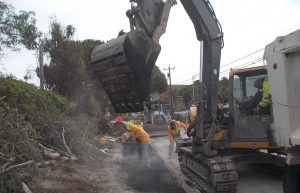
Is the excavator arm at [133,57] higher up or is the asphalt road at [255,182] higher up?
the excavator arm at [133,57]

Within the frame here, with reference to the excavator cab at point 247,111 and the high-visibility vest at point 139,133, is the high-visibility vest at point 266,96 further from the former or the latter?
the high-visibility vest at point 139,133

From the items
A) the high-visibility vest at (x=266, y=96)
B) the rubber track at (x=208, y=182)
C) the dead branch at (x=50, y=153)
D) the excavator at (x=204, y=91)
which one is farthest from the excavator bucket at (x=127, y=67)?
the dead branch at (x=50, y=153)

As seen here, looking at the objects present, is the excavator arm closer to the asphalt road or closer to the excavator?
the excavator

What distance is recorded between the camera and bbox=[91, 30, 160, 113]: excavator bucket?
771 cm

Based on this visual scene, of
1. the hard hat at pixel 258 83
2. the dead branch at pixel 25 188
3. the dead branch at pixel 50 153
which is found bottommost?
the dead branch at pixel 25 188

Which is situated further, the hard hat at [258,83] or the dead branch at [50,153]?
the dead branch at [50,153]

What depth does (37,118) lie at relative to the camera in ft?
45.6

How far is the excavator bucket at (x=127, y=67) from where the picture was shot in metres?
7.71

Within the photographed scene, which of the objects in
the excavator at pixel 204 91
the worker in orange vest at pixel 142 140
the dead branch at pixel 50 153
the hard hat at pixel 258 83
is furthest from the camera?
the worker in orange vest at pixel 142 140

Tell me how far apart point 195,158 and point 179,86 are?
7926cm

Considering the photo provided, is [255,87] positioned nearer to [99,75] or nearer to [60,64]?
[99,75]

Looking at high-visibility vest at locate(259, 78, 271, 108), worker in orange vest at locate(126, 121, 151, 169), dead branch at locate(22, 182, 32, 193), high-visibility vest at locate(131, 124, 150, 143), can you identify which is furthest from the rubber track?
dead branch at locate(22, 182, 32, 193)

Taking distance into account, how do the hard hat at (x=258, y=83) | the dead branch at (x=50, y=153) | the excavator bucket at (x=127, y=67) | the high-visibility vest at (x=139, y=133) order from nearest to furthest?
the excavator bucket at (x=127, y=67) → the hard hat at (x=258, y=83) → the dead branch at (x=50, y=153) → the high-visibility vest at (x=139, y=133)

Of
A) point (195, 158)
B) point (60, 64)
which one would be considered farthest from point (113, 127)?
point (195, 158)
